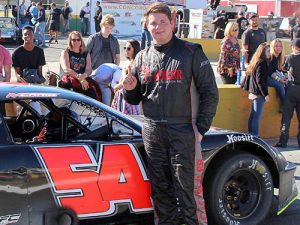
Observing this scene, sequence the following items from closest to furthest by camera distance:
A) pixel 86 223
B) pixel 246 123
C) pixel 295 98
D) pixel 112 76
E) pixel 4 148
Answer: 1. pixel 4 148
2. pixel 86 223
3. pixel 112 76
4. pixel 295 98
5. pixel 246 123

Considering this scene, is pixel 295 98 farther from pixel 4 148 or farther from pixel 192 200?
pixel 4 148

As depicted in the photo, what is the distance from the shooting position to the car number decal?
3.79 m

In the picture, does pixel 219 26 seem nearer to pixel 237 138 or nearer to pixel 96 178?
Result: pixel 237 138

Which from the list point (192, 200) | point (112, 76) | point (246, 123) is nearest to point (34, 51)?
point (112, 76)

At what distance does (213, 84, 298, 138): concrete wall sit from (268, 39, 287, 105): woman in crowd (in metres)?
0.15

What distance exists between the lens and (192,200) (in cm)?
407

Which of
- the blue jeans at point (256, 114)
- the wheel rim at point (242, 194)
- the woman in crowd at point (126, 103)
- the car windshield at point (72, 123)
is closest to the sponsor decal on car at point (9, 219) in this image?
the car windshield at point (72, 123)

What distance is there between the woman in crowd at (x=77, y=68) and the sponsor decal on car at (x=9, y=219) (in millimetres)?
3563

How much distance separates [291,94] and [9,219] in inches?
219

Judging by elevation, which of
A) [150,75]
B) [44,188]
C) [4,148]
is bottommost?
[44,188]

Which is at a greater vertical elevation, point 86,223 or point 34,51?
point 34,51

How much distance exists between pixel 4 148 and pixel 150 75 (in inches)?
46.4

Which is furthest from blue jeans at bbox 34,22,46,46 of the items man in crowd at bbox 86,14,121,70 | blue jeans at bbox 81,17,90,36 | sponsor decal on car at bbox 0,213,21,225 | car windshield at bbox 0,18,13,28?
sponsor decal on car at bbox 0,213,21,225

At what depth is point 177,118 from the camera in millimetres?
3945
